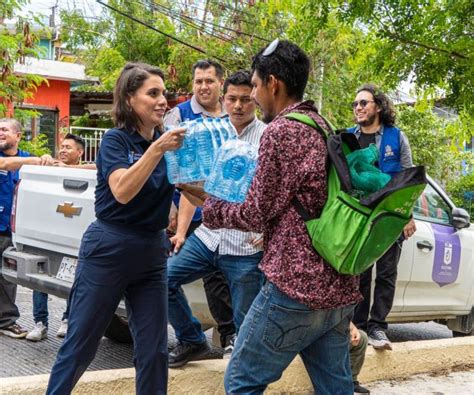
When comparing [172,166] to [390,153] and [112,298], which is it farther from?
[390,153]

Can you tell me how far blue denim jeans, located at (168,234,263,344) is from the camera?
418 cm

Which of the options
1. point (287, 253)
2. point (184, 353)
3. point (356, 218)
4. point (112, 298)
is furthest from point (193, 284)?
point (356, 218)

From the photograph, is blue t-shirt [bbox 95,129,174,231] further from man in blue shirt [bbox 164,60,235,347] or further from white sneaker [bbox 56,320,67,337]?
white sneaker [bbox 56,320,67,337]

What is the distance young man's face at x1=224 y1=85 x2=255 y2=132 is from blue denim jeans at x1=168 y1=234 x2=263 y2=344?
31.6 inches

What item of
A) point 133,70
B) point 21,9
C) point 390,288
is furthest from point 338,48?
point 133,70

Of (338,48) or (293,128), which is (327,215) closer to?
(293,128)

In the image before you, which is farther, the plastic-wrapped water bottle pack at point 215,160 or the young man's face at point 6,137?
the young man's face at point 6,137

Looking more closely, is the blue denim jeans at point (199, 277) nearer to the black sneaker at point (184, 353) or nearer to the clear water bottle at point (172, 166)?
the black sneaker at point (184, 353)

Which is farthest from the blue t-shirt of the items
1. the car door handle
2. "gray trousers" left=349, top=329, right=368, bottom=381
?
the car door handle

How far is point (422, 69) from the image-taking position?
6.68 meters

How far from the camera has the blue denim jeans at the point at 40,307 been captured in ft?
19.5

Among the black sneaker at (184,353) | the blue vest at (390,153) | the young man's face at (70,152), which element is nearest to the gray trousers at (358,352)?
the black sneaker at (184,353)

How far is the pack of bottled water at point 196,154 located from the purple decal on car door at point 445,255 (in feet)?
11.5

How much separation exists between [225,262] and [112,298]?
102 cm
